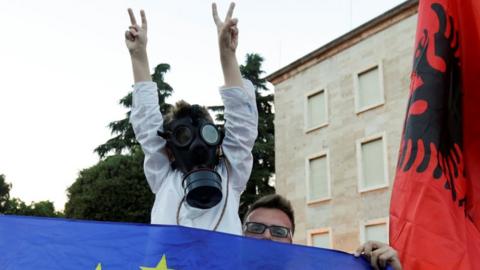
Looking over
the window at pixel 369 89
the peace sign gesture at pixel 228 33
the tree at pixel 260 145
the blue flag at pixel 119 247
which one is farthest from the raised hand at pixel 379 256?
the tree at pixel 260 145

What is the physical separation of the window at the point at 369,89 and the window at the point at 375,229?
11.9 ft

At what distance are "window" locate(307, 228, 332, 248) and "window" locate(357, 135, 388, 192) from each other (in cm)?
214

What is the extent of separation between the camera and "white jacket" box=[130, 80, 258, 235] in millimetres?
3074

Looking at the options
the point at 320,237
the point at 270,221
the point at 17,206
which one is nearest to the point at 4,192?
the point at 17,206

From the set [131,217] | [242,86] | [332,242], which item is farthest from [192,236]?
[131,217]

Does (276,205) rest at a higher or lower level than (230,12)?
lower

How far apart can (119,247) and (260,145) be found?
1147 inches

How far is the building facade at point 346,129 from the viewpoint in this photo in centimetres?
1988

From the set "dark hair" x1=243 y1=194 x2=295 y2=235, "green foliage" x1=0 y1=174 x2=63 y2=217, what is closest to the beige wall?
"dark hair" x1=243 y1=194 x2=295 y2=235

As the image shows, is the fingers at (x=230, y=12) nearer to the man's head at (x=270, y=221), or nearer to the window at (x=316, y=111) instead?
the man's head at (x=270, y=221)

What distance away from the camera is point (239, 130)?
3215mm

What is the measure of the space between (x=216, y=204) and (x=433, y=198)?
1067 millimetres

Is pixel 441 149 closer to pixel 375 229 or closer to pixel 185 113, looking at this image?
pixel 185 113

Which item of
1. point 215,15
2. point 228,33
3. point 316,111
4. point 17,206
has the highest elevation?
point 17,206
